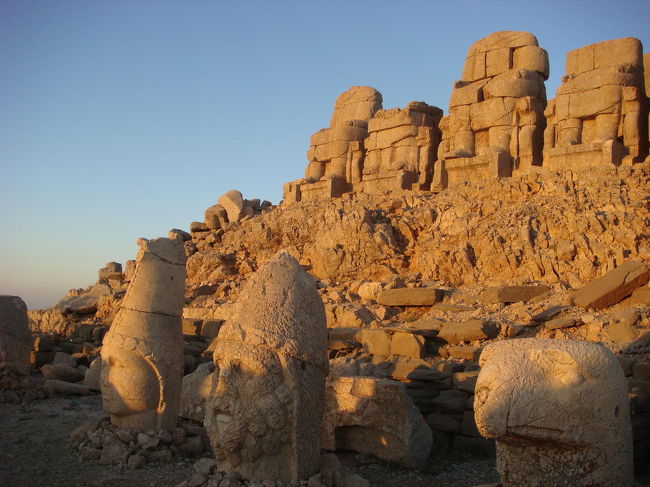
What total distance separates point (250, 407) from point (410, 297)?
21.3 feet

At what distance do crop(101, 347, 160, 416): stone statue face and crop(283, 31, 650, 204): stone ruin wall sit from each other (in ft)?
31.5

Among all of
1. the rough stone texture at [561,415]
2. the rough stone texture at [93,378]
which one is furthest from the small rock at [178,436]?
the rough stone texture at [93,378]

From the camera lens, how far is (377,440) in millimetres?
5625

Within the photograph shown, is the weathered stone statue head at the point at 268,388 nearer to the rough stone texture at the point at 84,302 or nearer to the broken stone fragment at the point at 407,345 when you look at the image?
the broken stone fragment at the point at 407,345

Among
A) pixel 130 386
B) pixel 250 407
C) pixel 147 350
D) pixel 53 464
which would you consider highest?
pixel 147 350

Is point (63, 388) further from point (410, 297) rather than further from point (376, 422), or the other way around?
point (410, 297)

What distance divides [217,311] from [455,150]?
6.68 m

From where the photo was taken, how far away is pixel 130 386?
579 cm

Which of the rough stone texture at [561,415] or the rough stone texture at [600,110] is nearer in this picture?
the rough stone texture at [561,415]

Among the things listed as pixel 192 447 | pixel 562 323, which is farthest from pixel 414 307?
pixel 192 447

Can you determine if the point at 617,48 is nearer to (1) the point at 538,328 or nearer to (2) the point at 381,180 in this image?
(2) the point at 381,180

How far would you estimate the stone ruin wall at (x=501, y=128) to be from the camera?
491 inches

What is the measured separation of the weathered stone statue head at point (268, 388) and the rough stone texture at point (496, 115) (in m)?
10.2

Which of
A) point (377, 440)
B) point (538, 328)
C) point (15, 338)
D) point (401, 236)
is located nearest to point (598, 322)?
point (538, 328)
